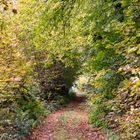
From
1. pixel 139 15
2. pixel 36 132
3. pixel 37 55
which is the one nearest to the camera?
pixel 139 15

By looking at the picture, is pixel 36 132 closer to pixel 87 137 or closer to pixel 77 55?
pixel 87 137

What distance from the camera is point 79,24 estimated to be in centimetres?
937

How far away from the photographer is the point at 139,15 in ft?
18.4

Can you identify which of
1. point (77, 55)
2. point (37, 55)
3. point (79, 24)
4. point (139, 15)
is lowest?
point (139, 15)

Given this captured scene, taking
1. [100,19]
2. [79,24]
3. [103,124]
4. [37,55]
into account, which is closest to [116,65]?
[100,19]

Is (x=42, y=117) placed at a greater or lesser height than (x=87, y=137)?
greater

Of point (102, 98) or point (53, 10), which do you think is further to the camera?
point (102, 98)

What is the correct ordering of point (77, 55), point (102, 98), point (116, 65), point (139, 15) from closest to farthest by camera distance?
point (139, 15) < point (116, 65) < point (102, 98) < point (77, 55)

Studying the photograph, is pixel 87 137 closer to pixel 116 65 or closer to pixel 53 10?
pixel 116 65

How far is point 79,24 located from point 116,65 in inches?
108

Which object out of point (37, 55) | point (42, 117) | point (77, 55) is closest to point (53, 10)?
point (77, 55)

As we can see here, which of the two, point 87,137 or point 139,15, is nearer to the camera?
point 139,15

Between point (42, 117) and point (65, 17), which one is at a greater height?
point (42, 117)

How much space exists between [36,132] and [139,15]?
22.6 ft
